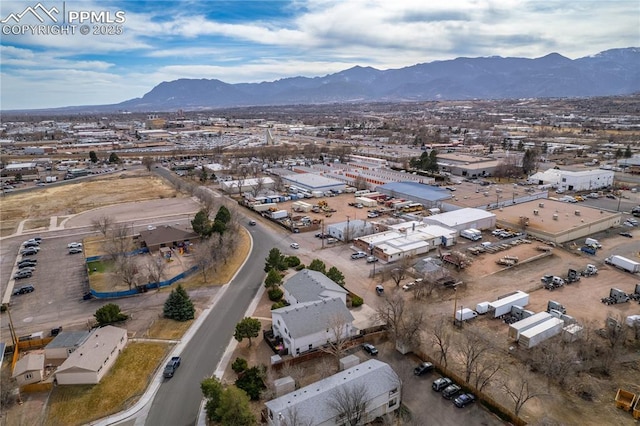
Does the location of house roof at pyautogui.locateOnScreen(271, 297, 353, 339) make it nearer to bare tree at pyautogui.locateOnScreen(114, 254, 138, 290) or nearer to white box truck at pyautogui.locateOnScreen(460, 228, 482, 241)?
bare tree at pyautogui.locateOnScreen(114, 254, 138, 290)

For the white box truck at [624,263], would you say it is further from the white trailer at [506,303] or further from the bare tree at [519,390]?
the bare tree at [519,390]

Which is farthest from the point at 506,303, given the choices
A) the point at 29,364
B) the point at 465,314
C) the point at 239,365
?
the point at 29,364

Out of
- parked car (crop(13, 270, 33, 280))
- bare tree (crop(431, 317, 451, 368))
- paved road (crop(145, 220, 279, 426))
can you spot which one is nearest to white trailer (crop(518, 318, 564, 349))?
bare tree (crop(431, 317, 451, 368))

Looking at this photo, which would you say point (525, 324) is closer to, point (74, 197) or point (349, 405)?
point (349, 405)

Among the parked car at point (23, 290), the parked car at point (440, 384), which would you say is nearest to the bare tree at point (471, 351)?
the parked car at point (440, 384)

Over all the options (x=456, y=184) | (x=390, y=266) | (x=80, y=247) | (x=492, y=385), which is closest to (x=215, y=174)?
(x=80, y=247)
